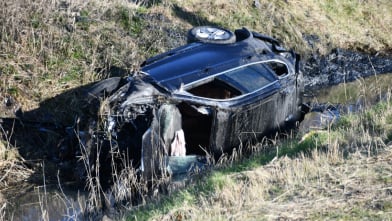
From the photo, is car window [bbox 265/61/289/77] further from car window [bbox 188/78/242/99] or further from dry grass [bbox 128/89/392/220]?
dry grass [bbox 128/89/392/220]

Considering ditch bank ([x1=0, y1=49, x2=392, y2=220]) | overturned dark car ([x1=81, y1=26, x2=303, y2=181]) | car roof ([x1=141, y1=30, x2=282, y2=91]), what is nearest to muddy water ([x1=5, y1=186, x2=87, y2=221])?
ditch bank ([x1=0, y1=49, x2=392, y2=220])

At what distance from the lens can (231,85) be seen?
8.06m

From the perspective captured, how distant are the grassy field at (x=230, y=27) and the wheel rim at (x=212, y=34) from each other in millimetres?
1350

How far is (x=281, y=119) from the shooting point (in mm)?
8875

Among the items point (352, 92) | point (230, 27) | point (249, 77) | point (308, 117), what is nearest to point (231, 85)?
point (249, 77)

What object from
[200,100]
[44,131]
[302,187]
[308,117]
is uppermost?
[200,100]

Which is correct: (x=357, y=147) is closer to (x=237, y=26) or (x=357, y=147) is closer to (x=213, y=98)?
(x=213, y=98)

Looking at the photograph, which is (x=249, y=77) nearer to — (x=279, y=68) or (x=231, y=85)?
(x=231, y=85)

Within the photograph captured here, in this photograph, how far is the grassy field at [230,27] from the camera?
5.54 metres

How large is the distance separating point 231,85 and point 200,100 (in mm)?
675

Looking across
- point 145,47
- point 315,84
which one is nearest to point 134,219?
point 145,47

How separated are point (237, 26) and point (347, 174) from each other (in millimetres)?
8942

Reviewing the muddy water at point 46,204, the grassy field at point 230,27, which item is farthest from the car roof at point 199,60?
the muddy water at point 46,204

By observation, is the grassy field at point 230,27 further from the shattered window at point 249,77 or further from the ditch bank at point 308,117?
the shattered window at point 249,77
